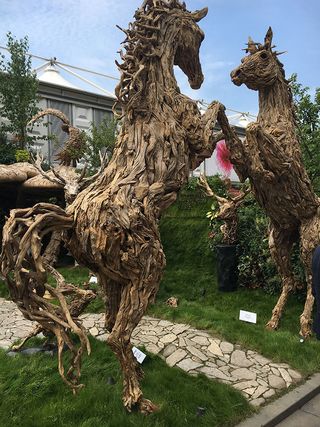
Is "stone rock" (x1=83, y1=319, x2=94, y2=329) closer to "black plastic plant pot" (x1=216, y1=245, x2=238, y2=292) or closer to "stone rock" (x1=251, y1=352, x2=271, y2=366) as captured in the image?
"stone rock" (x1=251, y1=352, x2=271, y2=366)

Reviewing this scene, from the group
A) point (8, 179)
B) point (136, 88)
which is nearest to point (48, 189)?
point (8, 179)

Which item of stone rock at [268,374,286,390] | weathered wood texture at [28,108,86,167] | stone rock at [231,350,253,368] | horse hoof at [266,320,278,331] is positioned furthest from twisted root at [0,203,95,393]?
weathered wood texture at [28,108,86,167]

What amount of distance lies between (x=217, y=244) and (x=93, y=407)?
4.40 metres

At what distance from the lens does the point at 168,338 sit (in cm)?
442

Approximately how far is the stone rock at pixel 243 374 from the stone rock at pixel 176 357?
540 mm

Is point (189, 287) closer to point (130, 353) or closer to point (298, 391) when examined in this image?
point (298, 391)

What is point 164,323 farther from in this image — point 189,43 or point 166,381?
point 189,43

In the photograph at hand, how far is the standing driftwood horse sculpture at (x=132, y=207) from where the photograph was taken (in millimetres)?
2256

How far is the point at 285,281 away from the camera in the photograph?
192 inches

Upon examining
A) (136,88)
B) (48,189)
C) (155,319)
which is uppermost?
(136,88)

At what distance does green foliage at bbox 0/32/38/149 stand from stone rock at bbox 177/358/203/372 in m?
7.66

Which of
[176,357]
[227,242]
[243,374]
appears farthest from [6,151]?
[243,374]

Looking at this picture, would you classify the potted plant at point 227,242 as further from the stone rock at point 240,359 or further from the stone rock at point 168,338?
the stone rock at point 240,359

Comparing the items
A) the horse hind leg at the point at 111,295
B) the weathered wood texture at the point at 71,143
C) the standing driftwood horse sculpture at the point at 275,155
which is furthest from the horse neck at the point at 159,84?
the weathered wood texture at the point at 71,143
